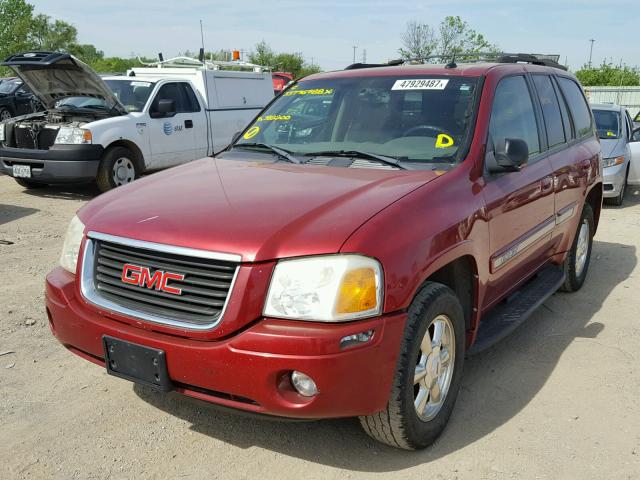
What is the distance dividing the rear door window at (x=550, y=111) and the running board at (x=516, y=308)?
3.11 feet

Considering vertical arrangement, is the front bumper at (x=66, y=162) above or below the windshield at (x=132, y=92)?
below

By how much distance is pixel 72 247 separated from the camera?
3043 millimetres

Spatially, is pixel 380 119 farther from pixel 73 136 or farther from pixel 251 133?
pixel 73 136

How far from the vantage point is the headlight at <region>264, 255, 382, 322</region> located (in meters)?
2.41

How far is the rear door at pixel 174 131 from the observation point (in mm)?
9531

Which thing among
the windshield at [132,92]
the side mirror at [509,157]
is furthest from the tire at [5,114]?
the side mirror at [509,157]

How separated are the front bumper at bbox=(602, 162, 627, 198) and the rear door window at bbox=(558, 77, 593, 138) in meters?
3.90

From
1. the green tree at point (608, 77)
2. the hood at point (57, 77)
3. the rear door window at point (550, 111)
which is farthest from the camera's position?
the green tree at point (608, 77)

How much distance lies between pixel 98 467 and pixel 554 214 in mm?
3221

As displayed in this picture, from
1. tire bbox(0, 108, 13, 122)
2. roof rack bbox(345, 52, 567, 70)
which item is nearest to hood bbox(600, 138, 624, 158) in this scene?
roof rack bbox(345, 52, 567, 70)

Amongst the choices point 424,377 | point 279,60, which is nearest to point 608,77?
point 279,60

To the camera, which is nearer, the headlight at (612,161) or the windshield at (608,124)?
the headlight at (612,161)

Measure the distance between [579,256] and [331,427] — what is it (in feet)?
10.5

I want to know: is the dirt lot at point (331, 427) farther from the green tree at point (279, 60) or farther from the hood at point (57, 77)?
the green tree at point (279, 60)
